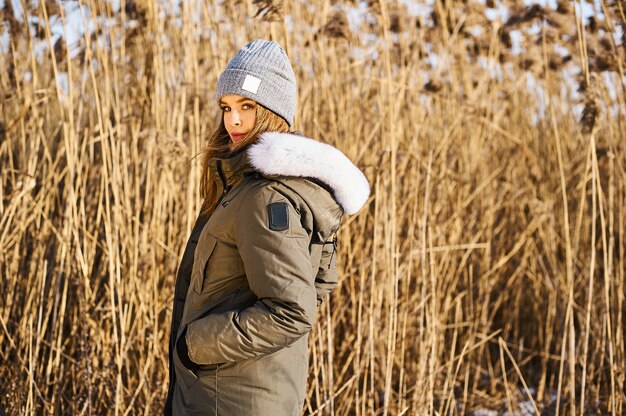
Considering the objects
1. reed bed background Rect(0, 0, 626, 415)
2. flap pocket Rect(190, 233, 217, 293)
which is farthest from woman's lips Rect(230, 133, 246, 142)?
reed bed background Rect(0, 0, 626, 415)

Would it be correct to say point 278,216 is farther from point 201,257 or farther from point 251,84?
point 251,84

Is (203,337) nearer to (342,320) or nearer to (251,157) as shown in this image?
(251,157)

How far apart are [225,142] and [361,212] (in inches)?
50.0

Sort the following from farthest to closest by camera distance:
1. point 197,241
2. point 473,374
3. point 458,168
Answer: point 458,168 < point 473,374 < point 197,241

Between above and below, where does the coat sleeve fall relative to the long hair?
below

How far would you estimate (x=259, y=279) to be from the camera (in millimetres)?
1286

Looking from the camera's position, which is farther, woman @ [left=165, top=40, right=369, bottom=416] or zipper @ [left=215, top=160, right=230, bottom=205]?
zipper @ [left=215, top=160, right=230, bottom=205]

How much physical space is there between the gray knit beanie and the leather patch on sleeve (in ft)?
0.84

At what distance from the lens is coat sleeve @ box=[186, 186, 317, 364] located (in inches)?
50.3

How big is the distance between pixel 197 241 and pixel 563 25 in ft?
6.78

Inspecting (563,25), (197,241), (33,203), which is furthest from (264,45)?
(563,25)

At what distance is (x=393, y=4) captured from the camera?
129 inches

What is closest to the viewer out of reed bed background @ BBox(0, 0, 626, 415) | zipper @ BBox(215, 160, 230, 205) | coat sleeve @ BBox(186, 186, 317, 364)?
coat sleeve @ BBox(186, 186, 317, 364)

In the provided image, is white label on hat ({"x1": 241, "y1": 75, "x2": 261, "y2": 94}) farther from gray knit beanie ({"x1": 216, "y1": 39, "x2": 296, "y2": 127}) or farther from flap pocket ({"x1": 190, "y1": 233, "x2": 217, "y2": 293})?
flap pocket ({"x1": 190, "y1": 233, "x2": 217, "y2": 293})
